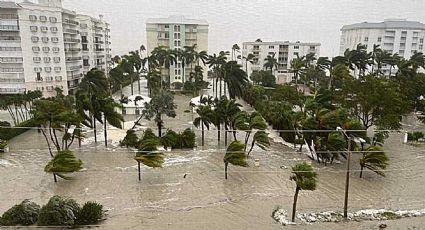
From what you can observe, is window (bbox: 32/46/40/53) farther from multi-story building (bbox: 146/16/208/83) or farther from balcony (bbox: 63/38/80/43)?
multi-story building (bbox: 146/16/208/83)

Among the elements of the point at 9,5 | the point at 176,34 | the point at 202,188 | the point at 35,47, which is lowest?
the point at 202,188

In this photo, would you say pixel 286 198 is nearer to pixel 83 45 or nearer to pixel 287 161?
pixel 287 161

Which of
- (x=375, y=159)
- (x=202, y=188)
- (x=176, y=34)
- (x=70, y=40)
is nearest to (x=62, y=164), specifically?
(x=202, y=188)

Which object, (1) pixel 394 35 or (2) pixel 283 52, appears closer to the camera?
(1) pixel 394 35

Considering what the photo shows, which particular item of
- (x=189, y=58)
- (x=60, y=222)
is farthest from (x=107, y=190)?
(x=189, y=58)

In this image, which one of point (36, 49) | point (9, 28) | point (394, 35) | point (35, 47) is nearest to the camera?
point (9, 28)

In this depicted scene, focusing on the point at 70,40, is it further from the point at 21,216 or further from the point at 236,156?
the point at 21,216
